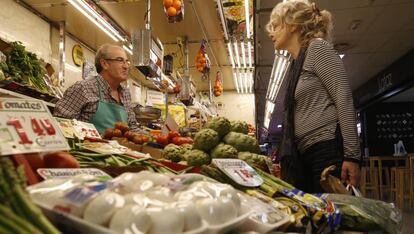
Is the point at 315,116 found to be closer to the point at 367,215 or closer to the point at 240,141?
the point at 240,141

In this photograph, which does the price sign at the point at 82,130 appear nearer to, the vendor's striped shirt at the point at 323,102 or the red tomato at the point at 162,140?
the red tomato at the point at 162,140

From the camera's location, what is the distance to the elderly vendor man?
2.98 m

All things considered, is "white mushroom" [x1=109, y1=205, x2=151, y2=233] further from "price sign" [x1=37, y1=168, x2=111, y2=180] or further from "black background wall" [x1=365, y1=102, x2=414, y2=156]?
"black background wall" [x1=365, y1=102, x2=414, y2=156]

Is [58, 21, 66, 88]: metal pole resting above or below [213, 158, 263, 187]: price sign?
above

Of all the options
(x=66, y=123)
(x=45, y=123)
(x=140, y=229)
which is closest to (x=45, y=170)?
(x=45, y=123)

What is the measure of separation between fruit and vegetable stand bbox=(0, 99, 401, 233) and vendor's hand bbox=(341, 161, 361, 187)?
0.70m

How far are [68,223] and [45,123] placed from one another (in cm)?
47

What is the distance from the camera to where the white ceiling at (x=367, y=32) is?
597cm

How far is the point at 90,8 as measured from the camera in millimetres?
4848

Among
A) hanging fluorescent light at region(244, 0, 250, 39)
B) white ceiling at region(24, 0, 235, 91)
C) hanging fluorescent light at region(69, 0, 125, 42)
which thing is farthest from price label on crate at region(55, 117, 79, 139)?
hanging fluorescent light at region(244, 0, 250, 39)

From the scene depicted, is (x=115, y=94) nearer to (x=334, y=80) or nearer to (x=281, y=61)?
(x=334, y=80)

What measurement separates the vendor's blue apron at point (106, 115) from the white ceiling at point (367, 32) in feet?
9.49

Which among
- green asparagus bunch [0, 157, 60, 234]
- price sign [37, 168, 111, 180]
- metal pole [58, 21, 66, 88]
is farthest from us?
metal pole [58, 21, 66, 88]

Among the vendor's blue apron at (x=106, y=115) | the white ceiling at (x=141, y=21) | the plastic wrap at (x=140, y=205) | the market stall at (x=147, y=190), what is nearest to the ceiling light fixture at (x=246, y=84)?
the white ceiling at (x=141, y=21)
